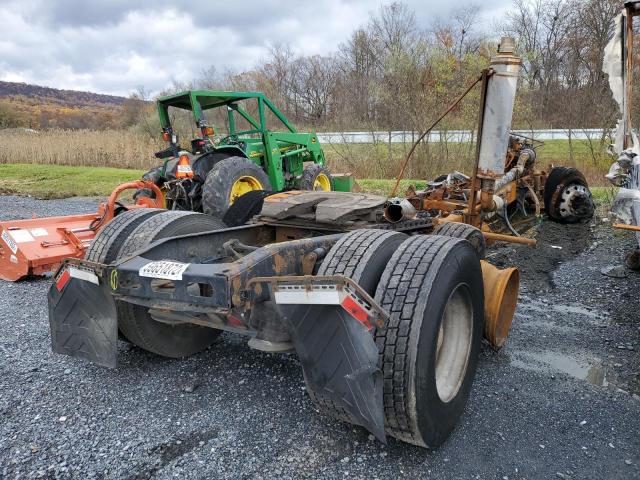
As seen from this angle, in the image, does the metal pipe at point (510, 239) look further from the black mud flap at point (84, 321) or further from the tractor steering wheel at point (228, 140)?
the tractor steering wheel at point (228, 140)

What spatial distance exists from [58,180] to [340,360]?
1493cm

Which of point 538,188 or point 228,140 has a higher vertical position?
point 228,140

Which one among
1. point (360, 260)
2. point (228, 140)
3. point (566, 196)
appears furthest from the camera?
point (228, 140)

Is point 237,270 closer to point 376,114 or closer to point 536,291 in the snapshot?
point 536,291

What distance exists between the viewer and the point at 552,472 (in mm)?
2320

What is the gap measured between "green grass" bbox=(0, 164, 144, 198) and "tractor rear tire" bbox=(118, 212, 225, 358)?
32.6 feet

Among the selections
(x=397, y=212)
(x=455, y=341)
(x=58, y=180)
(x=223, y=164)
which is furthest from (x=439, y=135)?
(x=455, y=341)

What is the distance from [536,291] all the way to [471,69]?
9.85 metres

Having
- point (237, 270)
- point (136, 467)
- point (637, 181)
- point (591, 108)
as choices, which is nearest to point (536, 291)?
point (637, 181)

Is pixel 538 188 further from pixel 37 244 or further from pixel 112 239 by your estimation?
pixel 37 244

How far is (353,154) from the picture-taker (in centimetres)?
1562

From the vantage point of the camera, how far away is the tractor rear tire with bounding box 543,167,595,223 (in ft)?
23.6

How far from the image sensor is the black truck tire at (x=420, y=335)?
2217 mm

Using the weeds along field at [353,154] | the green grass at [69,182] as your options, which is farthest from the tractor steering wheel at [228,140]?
the weeds along field at [353,154]
